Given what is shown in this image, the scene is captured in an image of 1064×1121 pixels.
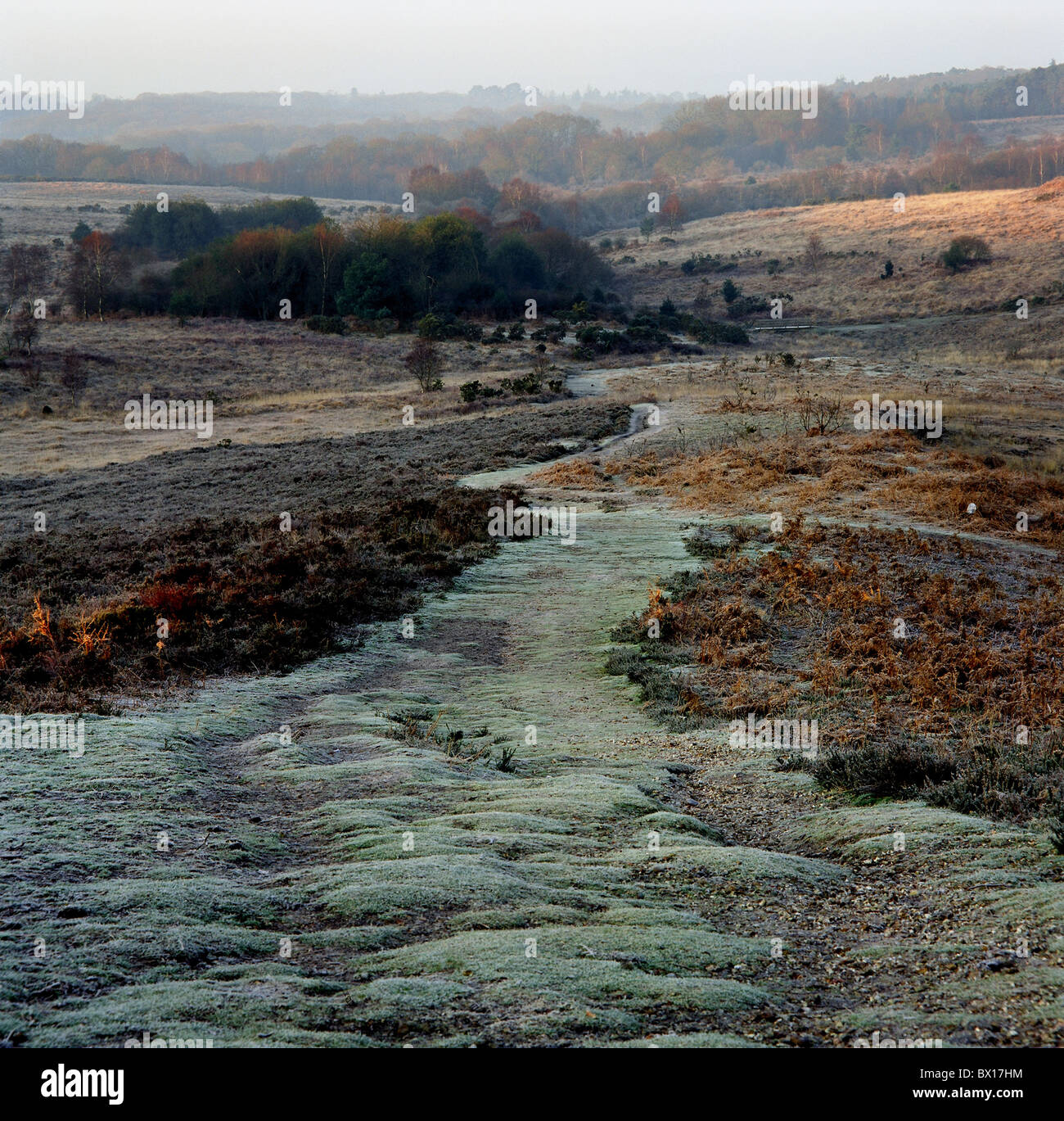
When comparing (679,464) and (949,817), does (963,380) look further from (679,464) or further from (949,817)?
(949,817)

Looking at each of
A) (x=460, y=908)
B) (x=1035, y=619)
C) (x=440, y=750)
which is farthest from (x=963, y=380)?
(x=460, y=908)

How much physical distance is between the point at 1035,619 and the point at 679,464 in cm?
1349

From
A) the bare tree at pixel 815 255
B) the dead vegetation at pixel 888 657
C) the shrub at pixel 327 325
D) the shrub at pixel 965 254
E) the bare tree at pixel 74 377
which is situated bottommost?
the dead vegetation at pixel 888 657

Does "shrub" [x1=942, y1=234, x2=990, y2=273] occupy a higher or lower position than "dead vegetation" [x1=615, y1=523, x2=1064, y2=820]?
higher

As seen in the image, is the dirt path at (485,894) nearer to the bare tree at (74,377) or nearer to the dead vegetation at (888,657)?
the dead vegetation at (888,657)

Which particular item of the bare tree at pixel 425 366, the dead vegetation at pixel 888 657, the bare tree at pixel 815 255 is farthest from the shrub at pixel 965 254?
the dead vegetation at pixel 888 657

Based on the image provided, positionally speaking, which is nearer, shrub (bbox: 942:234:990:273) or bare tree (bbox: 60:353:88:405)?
bare tree (bbox: 60:353:88:405)

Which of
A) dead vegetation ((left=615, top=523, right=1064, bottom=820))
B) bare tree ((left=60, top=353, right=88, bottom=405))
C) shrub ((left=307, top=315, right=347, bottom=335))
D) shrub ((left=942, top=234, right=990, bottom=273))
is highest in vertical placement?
shrub ((left=942, top=234, right=990, bottom=273))

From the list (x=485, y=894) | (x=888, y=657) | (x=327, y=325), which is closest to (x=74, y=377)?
(x=327, y=325)

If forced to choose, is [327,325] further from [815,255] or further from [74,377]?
[815,255]

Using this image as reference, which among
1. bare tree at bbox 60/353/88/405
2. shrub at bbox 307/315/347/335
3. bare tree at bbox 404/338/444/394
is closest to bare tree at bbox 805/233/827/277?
shrub at bbox 307/315/347/335

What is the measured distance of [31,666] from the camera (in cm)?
984

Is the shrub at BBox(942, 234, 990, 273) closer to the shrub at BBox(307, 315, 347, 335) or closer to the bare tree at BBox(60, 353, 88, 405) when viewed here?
the shrub at BBox(307, 315, 347, 335)

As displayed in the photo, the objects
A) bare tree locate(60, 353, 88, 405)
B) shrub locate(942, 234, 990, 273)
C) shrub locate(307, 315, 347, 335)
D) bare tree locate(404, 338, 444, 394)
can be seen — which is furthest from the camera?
shrub locate(942, 234, 990, 273)
